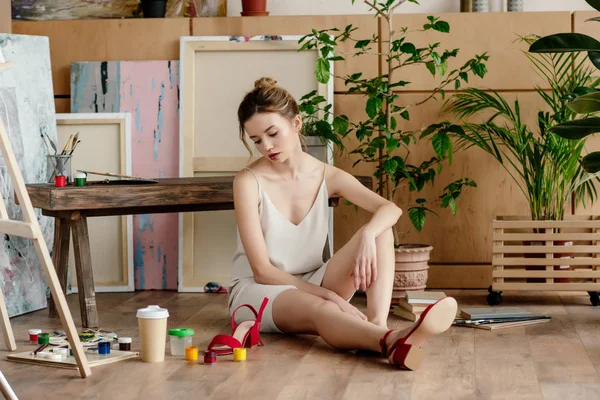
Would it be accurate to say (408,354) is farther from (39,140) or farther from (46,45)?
(46,45)

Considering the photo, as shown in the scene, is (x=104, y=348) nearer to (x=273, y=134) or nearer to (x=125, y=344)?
(x=125, y=344)

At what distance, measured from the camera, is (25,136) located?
4234 millimetres

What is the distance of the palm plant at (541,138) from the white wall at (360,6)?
34 centimetres

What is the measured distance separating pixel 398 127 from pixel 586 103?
132 centimetres

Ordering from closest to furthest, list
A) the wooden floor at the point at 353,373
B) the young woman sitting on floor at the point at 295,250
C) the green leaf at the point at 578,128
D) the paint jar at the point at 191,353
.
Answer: the wooden floor at the point at 353,373 → the paint jar at the point at 191,353 → the young woman sitting on floor at the point at 295,250 → the green leaf at the point at 578,128

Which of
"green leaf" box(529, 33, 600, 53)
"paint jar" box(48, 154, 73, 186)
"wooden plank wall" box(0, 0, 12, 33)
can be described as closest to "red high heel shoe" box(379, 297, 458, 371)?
"green leaf" box(529, 33, 600, 53)

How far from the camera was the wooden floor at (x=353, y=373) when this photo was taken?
8.48 ft

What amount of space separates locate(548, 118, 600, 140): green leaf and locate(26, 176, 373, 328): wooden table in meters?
1.09

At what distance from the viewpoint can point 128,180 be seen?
3.96 m

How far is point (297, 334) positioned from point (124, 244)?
1567 mm

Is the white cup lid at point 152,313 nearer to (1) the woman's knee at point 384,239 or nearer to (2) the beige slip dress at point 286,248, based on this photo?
(2) the beige slip dress at point 286,248

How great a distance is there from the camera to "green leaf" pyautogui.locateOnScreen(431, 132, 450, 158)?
417 centimetres

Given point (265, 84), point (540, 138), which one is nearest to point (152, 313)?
point (265, 84)

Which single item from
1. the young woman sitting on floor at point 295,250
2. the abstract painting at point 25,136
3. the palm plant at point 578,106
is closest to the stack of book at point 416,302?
the young woman sitting on floor at point 295,250
